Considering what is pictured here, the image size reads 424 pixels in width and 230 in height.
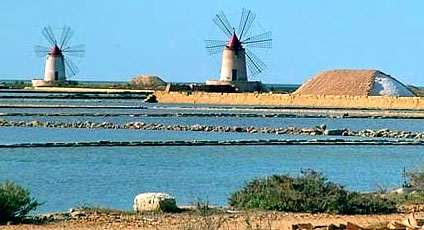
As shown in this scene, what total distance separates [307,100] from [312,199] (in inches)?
2154

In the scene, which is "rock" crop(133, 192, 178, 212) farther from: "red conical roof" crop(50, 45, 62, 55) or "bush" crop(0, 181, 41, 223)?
"red conical roof" crop(50, 45, 62, 55)

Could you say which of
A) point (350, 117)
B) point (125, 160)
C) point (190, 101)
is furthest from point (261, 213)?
point (190, 101)

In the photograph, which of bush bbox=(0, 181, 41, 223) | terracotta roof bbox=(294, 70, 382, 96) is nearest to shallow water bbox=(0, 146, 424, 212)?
bush bbox=(0, 181, 41, 223)

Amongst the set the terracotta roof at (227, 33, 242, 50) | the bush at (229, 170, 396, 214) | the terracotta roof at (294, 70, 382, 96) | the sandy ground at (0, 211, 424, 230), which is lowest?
the sandy ground at (0, 211, 424, 230)

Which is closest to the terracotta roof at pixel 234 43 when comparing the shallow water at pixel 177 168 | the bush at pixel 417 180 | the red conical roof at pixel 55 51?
the red conical roof at pixel 55 51

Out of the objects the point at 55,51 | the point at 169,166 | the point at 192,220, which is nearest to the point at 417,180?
the point at 192,220

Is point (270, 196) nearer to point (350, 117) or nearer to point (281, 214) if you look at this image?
point (281, 214)

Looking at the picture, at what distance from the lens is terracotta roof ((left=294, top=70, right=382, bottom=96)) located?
2766 inches

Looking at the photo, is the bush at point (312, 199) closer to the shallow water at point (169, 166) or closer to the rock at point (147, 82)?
the shallow water at point (169, 166)

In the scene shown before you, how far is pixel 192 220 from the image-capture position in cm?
1077

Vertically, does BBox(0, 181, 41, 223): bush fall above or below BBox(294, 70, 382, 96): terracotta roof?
below

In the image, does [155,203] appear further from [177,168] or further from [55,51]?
[55,51]

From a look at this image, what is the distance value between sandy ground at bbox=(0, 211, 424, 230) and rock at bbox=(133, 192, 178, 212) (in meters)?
0.29

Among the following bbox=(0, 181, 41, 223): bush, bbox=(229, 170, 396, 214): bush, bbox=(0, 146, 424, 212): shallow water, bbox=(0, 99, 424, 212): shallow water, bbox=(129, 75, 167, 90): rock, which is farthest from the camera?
bbox=(129, 75, 167, 90): rock
